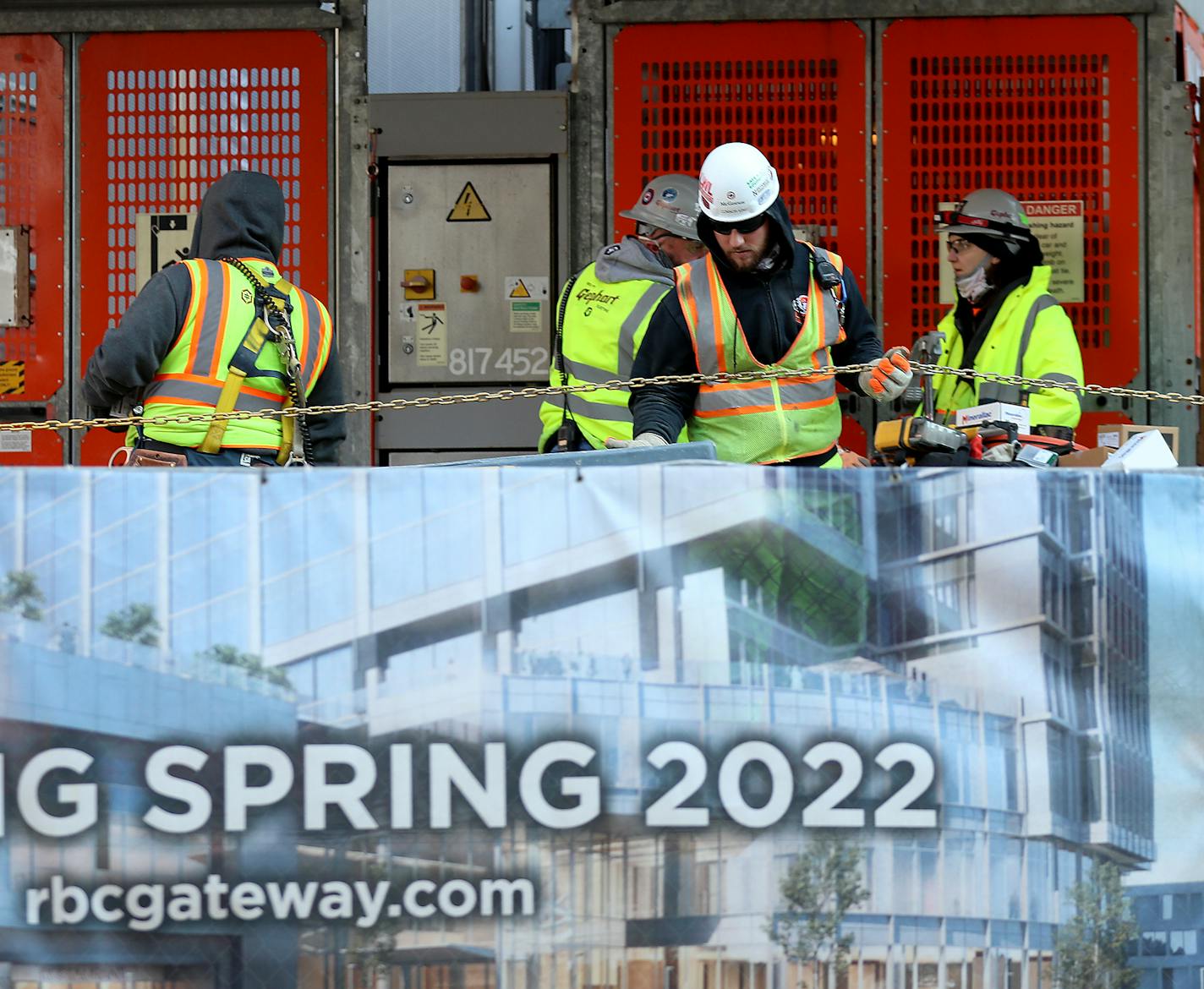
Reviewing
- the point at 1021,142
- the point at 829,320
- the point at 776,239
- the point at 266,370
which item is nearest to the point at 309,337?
the point at 266,370

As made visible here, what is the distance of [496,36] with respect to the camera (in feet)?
31.8

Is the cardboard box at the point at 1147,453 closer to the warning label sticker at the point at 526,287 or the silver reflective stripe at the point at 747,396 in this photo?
the silver reflective stripe at the point at 747,396

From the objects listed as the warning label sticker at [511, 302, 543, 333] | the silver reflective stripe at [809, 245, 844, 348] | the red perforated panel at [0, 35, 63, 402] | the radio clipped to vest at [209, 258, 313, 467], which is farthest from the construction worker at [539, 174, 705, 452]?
the red perforated panel at [0, 35, 63, 402]

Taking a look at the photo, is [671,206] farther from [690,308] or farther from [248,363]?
[248,363]

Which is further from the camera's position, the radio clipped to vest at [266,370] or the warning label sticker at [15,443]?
the warning label sticker at [15,443]

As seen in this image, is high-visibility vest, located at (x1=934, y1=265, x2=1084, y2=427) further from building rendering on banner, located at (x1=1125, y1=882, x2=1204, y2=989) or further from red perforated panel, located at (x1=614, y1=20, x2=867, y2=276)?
building rendering on banner, located at (x1=1125, y1=882, x2=1204, y2=989)

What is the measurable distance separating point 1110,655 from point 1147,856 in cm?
41

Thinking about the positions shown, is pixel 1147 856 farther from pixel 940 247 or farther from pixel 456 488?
pixel 940 247

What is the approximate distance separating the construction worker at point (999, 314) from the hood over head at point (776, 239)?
4.62 ft

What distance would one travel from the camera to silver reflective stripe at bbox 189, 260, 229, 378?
5.97 meters

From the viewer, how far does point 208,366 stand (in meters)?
5.98

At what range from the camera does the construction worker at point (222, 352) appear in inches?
232

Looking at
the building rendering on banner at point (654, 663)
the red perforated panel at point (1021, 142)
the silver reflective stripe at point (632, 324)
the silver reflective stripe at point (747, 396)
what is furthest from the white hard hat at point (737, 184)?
the red perforated panel at point (1021, 142)

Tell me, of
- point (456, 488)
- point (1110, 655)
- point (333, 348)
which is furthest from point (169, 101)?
point (1110, 655)
